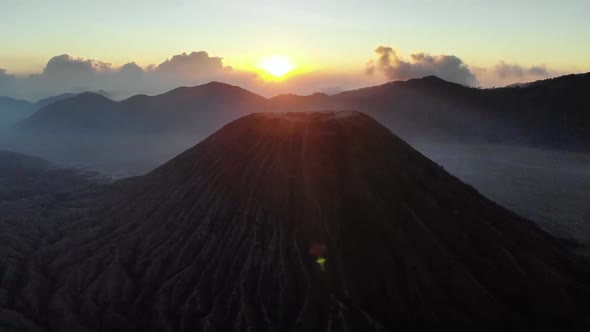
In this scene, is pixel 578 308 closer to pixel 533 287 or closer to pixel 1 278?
pixel 533 287

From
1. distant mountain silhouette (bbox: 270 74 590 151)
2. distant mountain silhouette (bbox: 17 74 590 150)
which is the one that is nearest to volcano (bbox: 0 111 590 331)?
distant mountain silhouette (bbox: 17 74 590 150)

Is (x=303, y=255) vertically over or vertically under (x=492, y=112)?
under

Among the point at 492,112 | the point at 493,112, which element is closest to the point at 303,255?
the point at 493,112

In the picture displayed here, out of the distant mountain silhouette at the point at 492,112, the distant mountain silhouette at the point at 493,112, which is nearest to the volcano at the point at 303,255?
the distant mountain silhouette at the point at 493,112

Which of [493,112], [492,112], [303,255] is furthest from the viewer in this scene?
[492,112]

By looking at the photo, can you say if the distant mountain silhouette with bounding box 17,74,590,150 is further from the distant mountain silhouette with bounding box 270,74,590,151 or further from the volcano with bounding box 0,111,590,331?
the volcano with bounding box 0,111,590,331

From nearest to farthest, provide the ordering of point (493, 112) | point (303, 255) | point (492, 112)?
1. point (303, 255)
2. point (493, 112)
3. point (492, 112)

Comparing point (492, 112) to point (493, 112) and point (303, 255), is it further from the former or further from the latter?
point (303, 255)

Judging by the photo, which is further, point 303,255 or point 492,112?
point 492,112

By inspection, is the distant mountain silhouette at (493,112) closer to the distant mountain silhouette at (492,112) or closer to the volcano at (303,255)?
the distant mountain silhouette at (492,112)
